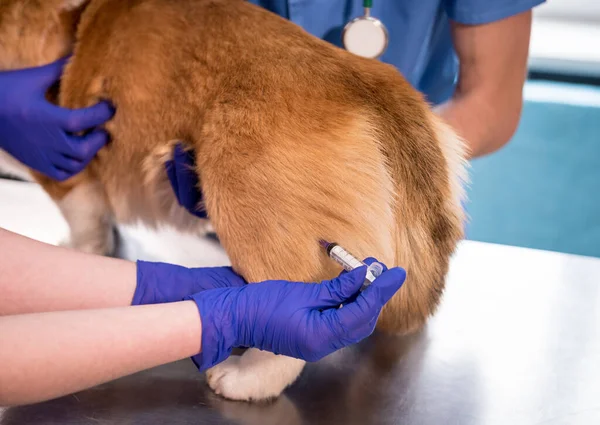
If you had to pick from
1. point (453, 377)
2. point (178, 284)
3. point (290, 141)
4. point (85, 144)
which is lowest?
point (453, 377)

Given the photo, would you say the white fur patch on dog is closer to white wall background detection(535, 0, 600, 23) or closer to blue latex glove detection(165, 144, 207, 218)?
blue latex glove detection(165, 144, 207, 218)

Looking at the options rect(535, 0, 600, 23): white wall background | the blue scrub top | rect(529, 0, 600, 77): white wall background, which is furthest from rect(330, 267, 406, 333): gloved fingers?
rect(535, 0, 600, 23): white wall background

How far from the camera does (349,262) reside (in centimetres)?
82

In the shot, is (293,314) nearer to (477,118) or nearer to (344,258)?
(344,258)

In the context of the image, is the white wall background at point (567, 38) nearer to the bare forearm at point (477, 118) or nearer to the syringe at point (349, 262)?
the bare forearm at point (477, 118)

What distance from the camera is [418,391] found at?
90cm

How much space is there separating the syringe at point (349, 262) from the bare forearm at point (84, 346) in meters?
0.20

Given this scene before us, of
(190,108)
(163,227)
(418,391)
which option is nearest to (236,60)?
(190,108)

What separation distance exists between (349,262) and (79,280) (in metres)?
0.38

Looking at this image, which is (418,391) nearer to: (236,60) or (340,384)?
(340,384)

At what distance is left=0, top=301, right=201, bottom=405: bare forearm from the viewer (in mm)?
672

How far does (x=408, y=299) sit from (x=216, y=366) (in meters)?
0.30

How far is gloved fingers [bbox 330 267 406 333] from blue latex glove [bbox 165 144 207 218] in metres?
0.37

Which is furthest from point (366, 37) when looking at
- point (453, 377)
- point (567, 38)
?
point (567, 38)
